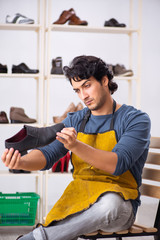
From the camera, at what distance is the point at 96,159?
1568mm

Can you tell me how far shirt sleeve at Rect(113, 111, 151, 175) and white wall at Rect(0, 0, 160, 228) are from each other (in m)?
2.85

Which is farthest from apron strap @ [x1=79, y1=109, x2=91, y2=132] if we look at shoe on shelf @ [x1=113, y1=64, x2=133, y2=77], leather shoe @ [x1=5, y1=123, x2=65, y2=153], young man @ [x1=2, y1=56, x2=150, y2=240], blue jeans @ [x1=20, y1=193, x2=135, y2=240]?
shoe on shelf @ [x1=113, y1=64, x2=133, y2=77]

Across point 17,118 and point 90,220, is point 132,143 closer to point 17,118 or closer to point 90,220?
point 90,220

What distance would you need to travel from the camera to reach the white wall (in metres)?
4.70

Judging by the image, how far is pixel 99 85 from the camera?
1.97 m

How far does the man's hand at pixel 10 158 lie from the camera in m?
1.58

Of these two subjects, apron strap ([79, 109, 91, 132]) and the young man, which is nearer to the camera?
the young man

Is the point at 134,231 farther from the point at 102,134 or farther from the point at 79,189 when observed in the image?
the point at 102,134

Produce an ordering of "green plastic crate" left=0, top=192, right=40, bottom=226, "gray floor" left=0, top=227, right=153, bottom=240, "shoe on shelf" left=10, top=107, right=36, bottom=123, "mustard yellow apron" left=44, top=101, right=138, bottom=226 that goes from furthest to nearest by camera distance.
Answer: "shoe on shelf" left=10, top=107, right=36, bottom=123, "green plastic crate" left=0, top=192, right=40, bottom=226, "gray floor" left=0, top=227, right=153, bottom=240, "mustard yellow apron" left=44, top=101, right=138, bottom=226

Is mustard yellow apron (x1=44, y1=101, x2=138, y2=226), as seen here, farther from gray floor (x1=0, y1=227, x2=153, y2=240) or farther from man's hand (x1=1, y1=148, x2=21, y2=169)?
gray floor (x1=0, y1=227, x2=153, y2=240)

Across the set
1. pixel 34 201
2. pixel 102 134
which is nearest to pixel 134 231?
pixel 102 134

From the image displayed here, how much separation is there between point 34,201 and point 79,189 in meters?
1.65

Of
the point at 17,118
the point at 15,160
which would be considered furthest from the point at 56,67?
the point at 15,160

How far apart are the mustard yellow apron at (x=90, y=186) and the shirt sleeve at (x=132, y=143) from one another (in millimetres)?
84
